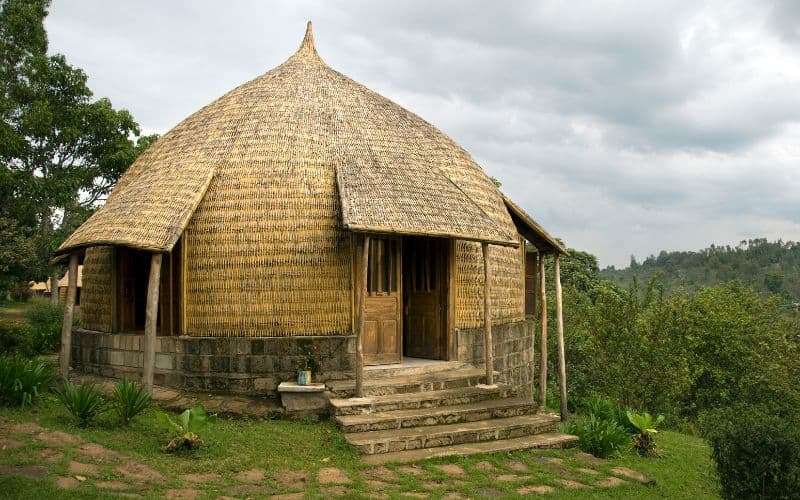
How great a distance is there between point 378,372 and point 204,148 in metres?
4.79

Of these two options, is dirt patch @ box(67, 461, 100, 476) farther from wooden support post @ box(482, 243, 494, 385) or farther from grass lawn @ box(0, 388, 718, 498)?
wooden support post @ box(482, 243, 494, 385)

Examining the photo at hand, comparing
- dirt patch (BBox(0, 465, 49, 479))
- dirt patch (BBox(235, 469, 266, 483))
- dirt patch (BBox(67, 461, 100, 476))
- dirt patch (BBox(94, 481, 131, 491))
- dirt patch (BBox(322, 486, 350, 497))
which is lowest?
dirt patch (BBox(322, 486, 350, 497))

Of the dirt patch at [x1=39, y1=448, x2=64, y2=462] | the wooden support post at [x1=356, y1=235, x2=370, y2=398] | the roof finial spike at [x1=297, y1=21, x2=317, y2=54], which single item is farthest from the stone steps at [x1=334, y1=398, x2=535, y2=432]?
the roof finial spike at [x1=297, y1=21, x2=317, y2=54]

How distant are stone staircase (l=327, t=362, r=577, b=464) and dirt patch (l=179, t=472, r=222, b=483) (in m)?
1.64

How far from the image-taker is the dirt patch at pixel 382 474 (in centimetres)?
692

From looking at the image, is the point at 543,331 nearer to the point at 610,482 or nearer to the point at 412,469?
the point at 610,482

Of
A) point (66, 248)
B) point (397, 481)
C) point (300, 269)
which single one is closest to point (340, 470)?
point (397, 481)

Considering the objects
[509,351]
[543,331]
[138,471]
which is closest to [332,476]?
[138,471]

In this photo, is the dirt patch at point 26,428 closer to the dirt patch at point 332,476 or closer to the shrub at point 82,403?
the shrub at point 82,403

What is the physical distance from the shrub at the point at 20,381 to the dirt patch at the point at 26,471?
233 centimetres

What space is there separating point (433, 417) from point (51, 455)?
4.48 m

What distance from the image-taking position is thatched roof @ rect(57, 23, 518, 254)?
9.28 m

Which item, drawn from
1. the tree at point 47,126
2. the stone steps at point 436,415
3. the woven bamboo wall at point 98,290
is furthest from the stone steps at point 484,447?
the tree at point 47,126

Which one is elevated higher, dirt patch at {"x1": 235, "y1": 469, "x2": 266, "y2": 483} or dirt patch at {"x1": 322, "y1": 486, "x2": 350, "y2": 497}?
dirt patch at {"x1": 235, "y1": 469, "x2": 266, "y2": 483}
